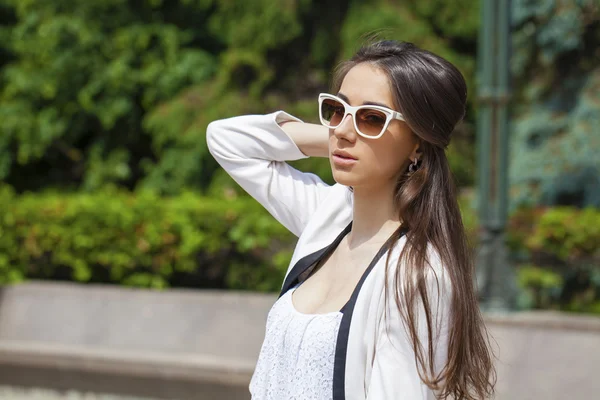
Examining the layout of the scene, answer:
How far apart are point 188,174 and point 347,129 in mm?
8670

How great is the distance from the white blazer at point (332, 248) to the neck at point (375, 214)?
0.11 metres

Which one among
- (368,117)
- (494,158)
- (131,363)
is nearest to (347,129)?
(368,117)

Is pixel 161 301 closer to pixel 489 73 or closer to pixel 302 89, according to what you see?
pixel 489 73

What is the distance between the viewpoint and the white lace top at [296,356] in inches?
72.6

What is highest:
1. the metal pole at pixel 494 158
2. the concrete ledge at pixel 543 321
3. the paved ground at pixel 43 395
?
the metal pole at pixel 494 158

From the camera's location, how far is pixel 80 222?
328 inches

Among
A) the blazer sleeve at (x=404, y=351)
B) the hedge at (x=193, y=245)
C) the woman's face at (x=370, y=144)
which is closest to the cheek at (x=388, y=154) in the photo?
the woman's face at (x=370, y=144)

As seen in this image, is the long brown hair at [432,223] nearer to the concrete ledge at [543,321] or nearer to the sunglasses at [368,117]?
the sunglasses at [368,117]

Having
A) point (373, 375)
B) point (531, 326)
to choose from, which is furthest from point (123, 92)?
point (373, 375)

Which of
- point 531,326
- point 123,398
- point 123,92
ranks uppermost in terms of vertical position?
point 123,92

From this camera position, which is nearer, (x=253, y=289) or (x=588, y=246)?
(x=588, y=246)

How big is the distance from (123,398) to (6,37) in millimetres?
6635

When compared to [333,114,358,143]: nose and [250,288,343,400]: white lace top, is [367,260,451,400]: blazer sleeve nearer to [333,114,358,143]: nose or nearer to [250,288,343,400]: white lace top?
[250,288,343,400]: white lace top

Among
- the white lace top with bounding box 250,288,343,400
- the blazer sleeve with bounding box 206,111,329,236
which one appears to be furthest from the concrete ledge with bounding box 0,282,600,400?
the white lace top with bounding box 250,288,343,400
